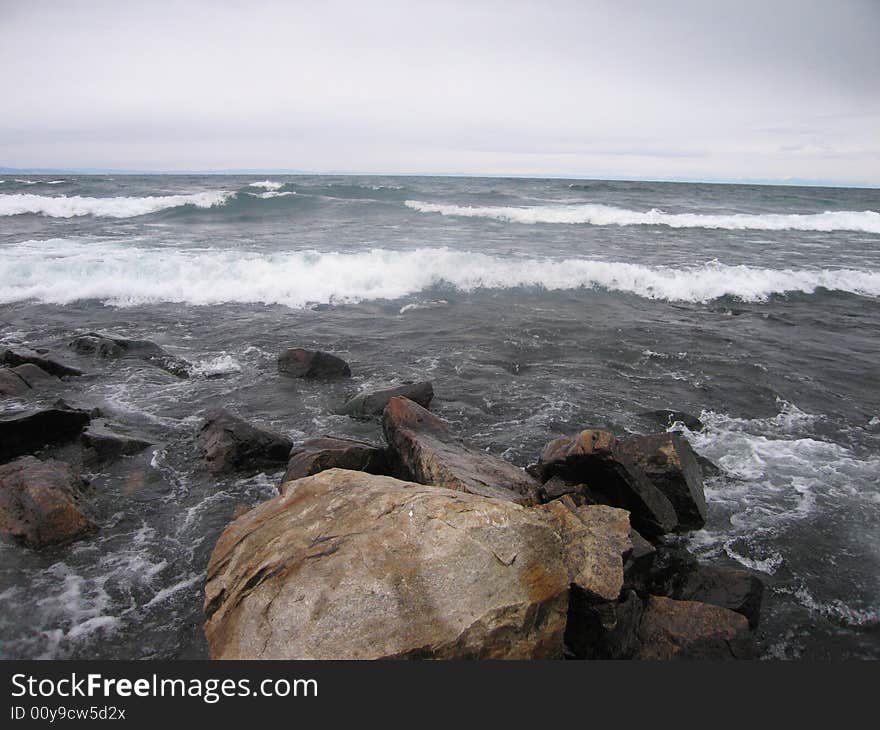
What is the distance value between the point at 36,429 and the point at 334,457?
3.62 meters

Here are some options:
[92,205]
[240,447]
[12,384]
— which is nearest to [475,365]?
[240,447]

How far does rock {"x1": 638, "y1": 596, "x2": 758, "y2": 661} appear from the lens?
370cm

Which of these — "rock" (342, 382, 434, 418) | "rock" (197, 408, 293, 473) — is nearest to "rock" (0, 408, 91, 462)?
"rock" (197, 408, 293, 473)

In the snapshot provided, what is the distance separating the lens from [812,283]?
16562mm

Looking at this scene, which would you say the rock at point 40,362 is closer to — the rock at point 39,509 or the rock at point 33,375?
the rock at point 33,375

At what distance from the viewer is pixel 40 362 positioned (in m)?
8.76

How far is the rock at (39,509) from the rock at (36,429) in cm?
106

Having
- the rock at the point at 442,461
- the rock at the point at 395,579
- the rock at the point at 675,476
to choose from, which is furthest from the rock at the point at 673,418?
the rock at the point at 395,579

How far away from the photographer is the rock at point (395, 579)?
10.5 feet

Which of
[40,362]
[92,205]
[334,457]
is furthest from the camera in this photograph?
[92,205]

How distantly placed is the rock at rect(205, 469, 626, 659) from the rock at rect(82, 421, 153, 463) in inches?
122

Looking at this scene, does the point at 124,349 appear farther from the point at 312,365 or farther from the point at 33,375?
the point at 312,365

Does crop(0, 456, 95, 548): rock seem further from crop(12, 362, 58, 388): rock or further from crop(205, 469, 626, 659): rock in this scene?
crop(12, 362, 58, 388): rock

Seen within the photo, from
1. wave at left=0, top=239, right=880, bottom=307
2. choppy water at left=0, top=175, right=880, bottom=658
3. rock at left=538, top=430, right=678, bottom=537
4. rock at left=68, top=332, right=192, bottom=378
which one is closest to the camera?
choppy water at left=0, top=175, right=880, bottom=658
